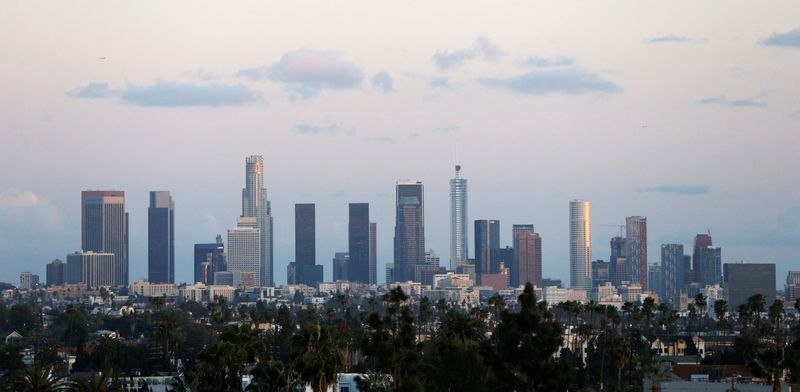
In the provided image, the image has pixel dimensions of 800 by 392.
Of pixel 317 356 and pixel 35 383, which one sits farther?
pixel 317 356

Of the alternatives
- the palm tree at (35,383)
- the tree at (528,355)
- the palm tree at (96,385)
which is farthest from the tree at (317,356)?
the tree at (528,355)

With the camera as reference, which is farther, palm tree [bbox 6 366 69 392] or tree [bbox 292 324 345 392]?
tree [bbox 292 324 345 392]

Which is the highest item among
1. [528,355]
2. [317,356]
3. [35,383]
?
[528,355]

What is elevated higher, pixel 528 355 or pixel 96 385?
pixel 528 355

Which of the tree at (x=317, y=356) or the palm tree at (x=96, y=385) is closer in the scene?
the palm tree at (x=96, y=385)

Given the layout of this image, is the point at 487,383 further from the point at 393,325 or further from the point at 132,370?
the point at 132,370

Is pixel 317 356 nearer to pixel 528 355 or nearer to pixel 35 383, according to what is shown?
pixel 35 383

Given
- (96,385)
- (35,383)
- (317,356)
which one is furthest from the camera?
(317,356)

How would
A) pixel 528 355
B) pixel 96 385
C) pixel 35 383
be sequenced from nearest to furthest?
pixel 96 385 < pixel 528 355 < pixel 35 383

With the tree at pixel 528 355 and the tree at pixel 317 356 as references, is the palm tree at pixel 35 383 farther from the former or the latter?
the tree at pixel 528 355

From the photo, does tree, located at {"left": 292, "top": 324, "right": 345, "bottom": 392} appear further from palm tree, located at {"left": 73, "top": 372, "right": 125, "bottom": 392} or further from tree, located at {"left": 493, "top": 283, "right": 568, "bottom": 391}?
tree, located at {"left": 493, "top": 283, "right": 568, "bottom": 391}

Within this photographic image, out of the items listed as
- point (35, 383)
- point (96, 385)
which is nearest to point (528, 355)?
point (96, 385)

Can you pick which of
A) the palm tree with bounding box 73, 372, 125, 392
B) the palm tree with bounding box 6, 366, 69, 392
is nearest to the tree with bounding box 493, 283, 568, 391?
the palm tree with bounding box 73, 372, 125, 392
